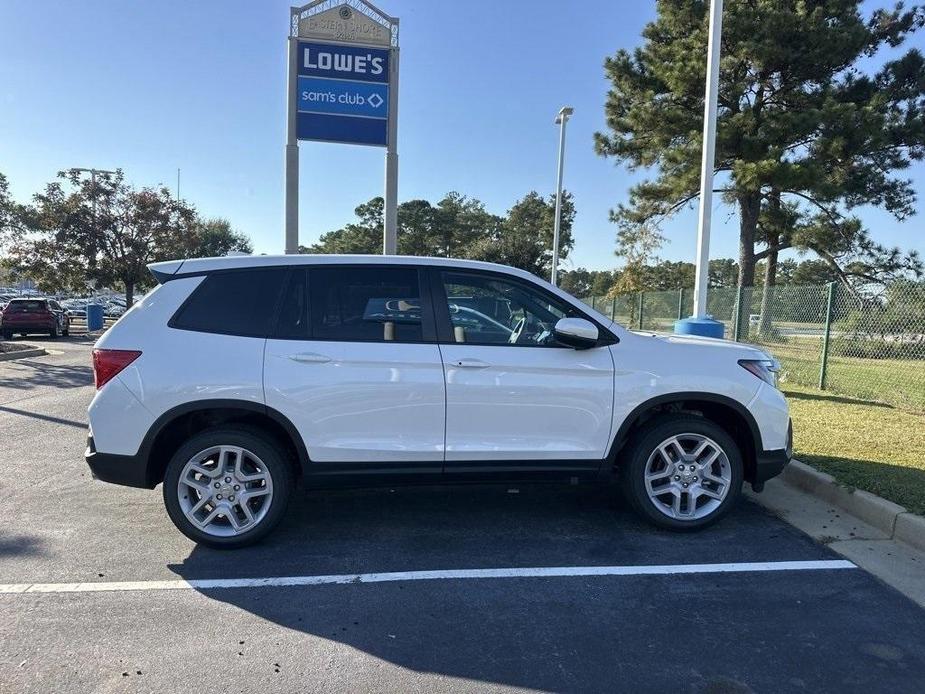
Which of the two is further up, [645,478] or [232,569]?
[645,478]

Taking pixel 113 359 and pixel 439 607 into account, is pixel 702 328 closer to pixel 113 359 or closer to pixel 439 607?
pixel 439 607

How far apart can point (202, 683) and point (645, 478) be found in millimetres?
2898

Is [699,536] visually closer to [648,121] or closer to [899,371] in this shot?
[899,371]

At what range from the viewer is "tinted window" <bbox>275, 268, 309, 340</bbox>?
402cm

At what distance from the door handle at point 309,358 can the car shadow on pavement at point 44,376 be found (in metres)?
9.02

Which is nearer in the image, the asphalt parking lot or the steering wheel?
the asphalt parking lot

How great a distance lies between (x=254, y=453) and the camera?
3.96m

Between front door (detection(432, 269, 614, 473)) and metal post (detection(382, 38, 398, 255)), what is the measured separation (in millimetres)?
9314

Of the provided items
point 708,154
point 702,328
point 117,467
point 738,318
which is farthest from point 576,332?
point 738,318

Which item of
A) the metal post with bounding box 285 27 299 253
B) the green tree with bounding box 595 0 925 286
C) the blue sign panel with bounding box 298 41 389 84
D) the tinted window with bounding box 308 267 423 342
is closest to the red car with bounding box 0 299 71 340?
the metal post with bounding box 285 27 299 253

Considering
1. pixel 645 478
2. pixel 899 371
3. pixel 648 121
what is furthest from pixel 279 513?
pixel 648 121

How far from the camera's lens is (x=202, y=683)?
270 cm

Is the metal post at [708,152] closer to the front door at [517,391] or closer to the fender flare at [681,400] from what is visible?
the fender flare at [681,400]

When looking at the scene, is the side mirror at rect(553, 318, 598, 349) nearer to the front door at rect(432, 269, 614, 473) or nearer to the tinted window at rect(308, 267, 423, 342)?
the front door at rect(432, 269, 614, 473)
